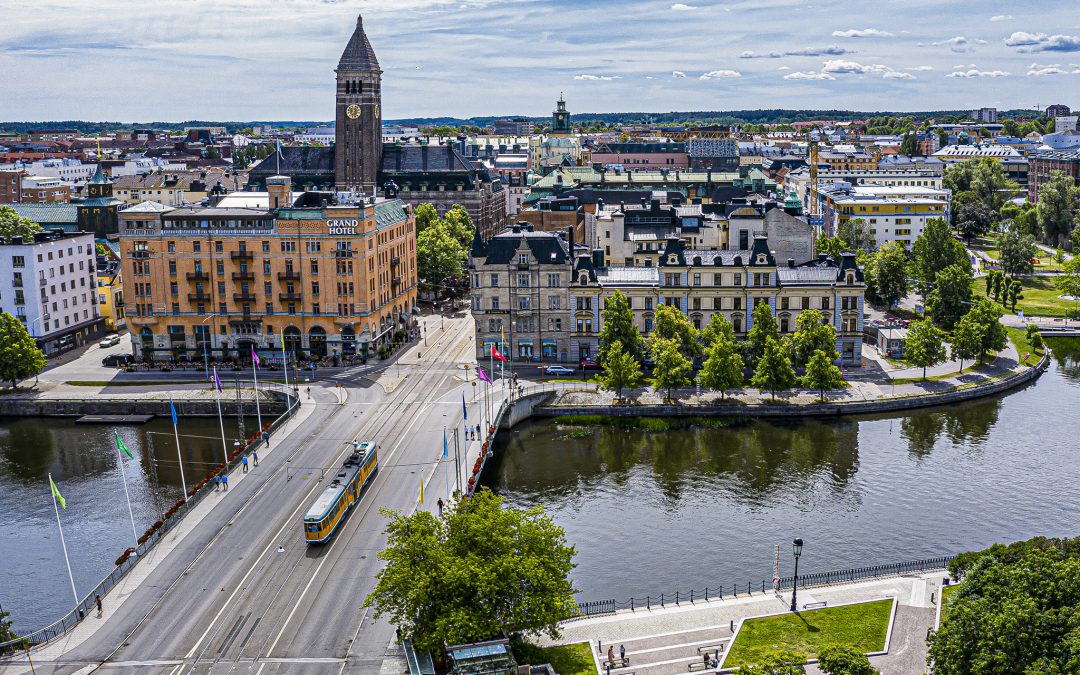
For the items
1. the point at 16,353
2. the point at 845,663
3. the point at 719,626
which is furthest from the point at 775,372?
the point at 16,353

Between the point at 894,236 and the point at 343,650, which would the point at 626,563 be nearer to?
the point at 343,650

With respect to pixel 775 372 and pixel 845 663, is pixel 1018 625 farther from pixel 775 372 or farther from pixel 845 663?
pixel 775 372

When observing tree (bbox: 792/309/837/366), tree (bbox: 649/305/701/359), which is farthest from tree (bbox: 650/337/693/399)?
tree (bbox: 792/309/837/366)

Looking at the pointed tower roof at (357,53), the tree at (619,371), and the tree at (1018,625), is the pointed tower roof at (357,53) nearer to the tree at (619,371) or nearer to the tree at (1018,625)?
the tree at (619,371)

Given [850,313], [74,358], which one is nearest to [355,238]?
[74,358]

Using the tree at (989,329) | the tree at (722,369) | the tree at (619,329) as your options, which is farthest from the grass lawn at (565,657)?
the tree at (989,329)
